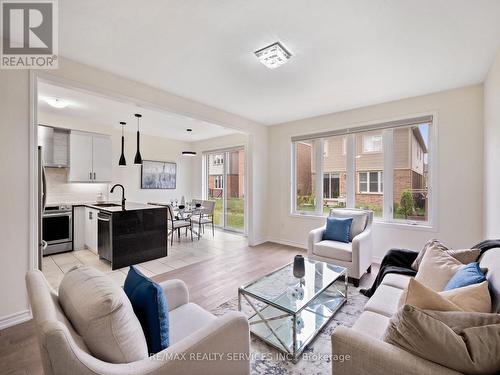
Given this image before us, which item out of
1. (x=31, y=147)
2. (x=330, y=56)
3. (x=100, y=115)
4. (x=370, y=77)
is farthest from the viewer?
(x=100, y=115)

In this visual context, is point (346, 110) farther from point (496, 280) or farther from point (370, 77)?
point (496, 280)

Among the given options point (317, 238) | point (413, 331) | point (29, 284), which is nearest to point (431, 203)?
point (317, 238)

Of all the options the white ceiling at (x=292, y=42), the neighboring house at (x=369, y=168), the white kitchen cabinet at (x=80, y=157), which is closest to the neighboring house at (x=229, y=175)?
the neighboring house at (x=369, y=168)

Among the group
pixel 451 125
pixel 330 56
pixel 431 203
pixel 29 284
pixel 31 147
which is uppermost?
pixel 330 56

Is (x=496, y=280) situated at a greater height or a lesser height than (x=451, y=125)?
lesser

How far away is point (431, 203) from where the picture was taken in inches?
133

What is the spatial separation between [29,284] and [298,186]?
431cm

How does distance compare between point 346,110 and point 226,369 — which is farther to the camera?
point 346,110

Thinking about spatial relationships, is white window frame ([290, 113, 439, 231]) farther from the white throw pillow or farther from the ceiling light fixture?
Result: the ceiling light fixture

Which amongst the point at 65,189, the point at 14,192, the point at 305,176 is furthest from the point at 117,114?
the point at 305,176

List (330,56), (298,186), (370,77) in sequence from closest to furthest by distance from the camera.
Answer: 1. (330,56)
2. (370,77)
3. (298,186)

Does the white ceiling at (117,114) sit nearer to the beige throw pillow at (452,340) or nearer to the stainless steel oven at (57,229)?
the stainless steel oven at (57,229)

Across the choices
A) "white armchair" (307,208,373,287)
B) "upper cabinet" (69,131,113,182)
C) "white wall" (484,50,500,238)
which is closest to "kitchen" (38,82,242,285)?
"upper cabinet" (69,131,113,182)

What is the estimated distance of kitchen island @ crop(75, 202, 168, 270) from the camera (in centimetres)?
346
